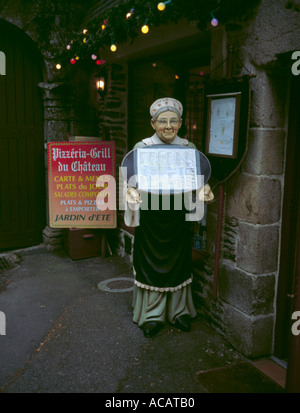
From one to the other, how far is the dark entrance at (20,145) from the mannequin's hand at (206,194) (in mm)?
3616

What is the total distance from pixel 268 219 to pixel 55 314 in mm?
2503

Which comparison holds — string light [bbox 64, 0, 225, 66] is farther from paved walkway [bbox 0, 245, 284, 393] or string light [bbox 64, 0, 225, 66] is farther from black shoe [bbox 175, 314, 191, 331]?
paved walkway [bbox 0, 245, 284, 393]

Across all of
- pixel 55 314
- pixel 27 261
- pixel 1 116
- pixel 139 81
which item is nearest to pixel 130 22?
pixel 139 81

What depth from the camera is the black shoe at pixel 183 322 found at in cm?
399

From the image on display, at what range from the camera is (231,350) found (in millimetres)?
3688

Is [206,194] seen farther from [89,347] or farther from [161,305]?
[89,347]

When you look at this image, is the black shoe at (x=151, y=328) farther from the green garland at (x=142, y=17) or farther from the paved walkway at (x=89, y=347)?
the green garland at (x=142, y=17)

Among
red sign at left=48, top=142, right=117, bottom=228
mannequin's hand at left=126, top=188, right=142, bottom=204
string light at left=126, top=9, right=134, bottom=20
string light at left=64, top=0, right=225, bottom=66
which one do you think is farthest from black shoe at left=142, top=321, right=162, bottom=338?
string light at left=126, top=9, right=134, bottom=20

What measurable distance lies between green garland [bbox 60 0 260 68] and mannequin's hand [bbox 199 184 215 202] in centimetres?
143

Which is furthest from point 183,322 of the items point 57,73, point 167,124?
point 57,73

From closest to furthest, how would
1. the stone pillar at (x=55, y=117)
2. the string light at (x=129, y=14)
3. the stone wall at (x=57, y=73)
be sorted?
the string light at (x=129, y=14) < the stone wall at (x=57, y=73) < the stone pillar at (x=55, y=117)

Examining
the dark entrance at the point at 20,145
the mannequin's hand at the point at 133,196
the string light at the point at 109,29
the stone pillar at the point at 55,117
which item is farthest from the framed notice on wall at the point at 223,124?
the dark entrance at the point at 20,145

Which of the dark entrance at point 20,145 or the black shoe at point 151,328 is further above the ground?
the dark entrance at point 20,145

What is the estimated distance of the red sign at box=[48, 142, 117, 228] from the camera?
5477 mm
